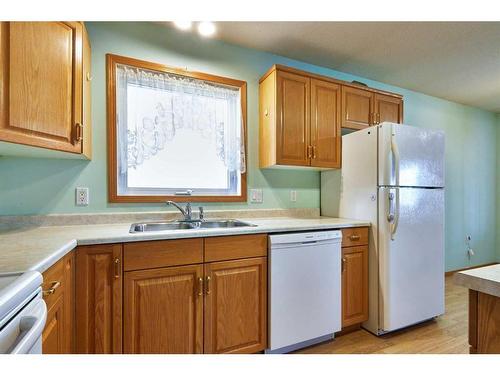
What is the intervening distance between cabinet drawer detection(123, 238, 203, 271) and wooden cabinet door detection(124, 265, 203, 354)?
0.03 metres

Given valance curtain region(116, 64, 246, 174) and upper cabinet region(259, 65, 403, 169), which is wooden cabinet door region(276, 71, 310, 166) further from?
valance curtain region(116, 64, 246, 174)

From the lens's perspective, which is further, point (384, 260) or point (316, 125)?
point (316, 125)

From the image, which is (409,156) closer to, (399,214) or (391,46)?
(399,214)

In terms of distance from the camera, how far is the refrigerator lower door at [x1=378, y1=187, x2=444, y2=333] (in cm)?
188

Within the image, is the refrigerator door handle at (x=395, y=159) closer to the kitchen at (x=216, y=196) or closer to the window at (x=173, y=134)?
the kitchen at (x=216, y=196)

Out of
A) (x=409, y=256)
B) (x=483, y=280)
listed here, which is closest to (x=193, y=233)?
(x=483, y=280)

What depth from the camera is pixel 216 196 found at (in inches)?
82.6

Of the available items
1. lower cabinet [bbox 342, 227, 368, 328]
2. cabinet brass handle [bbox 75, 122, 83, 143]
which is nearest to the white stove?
cabinet brass handle [bbox 75, 122, 83, 143]

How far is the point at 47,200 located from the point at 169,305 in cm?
107

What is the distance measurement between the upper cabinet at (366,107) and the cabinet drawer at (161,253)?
1715 millimetres

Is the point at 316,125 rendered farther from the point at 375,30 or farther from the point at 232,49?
the point at 232,49

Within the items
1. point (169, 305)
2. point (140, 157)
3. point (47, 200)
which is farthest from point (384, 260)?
point (47, 200)

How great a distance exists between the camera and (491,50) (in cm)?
224

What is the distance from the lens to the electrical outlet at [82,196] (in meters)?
1.71
